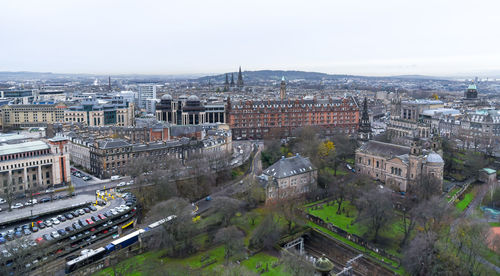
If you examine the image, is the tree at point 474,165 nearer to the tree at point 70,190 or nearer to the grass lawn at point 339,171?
A: the grass lawn at point 339,171

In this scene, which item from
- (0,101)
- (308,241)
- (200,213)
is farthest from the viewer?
(0,101)

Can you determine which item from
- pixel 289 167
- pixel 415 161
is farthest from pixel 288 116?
pixel 415 161

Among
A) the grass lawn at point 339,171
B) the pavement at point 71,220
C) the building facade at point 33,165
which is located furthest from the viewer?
the grass lawn at point 339,171

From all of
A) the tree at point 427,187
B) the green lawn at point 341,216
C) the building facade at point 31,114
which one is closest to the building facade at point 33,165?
the green lawn at point 341,216

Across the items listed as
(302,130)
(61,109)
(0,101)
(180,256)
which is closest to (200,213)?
(180,256)

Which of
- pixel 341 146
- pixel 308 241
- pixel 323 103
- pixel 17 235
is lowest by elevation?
pixel 308 241

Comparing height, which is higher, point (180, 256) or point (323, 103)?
point (323, 103)

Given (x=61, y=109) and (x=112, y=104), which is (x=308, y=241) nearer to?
(x=112, y=104)

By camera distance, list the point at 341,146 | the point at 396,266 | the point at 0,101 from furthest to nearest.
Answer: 1. the point at 0,101
2. the point at 341,146
3. the point at 396,266
